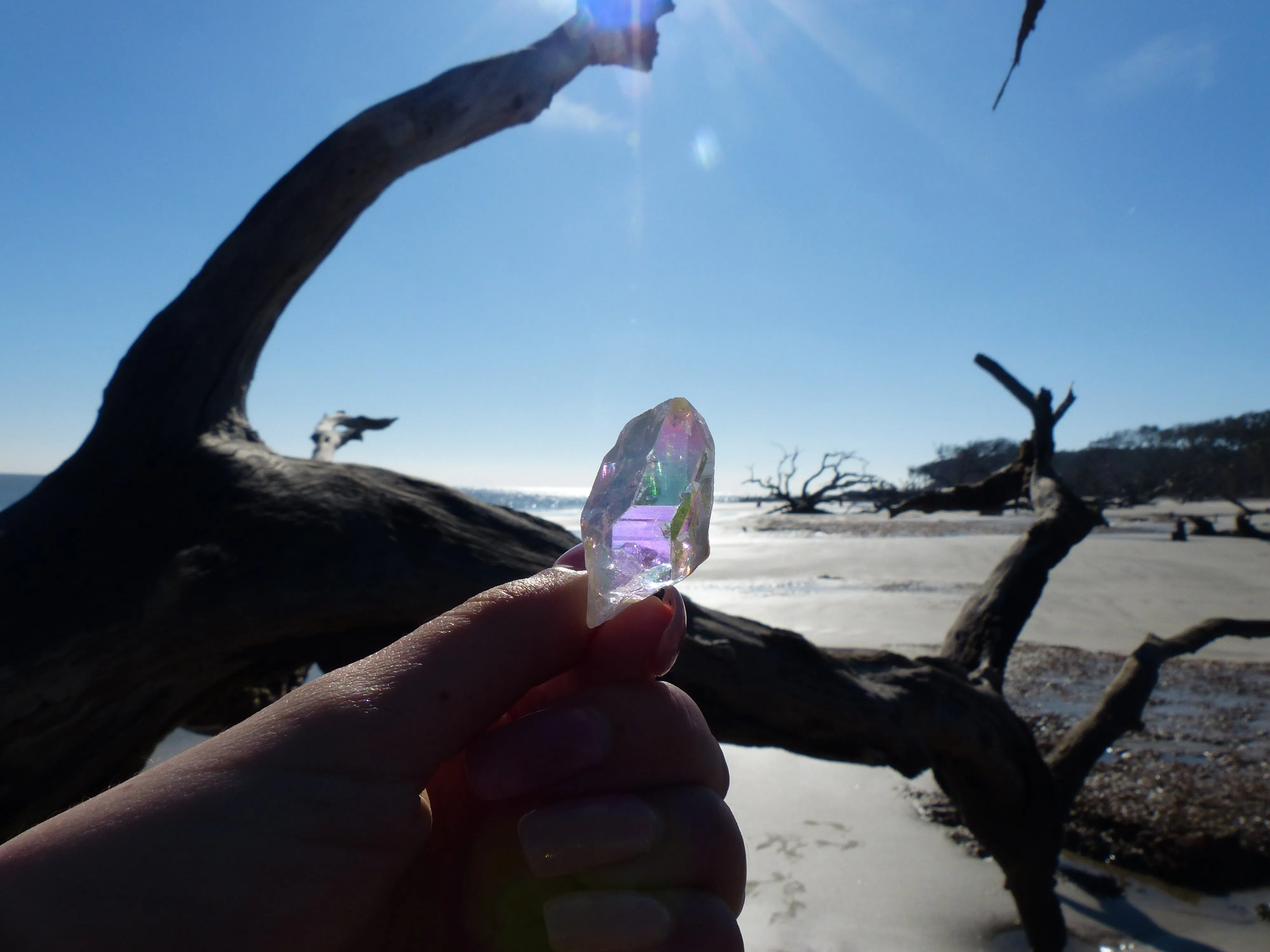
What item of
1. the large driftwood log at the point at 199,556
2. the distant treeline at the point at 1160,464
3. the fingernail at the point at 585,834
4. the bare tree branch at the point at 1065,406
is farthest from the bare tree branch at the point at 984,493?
the distant treeline at the point at 1160,464

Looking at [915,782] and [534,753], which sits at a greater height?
[534,753]

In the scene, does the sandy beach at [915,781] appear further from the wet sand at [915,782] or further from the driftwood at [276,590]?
the driftwood at [276,590]

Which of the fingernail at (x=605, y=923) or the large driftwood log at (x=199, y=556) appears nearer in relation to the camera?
the fingernail at (x=605, y=923)

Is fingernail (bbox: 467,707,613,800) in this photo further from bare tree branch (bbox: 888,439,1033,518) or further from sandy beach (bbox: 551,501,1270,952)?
bare tree branch (bbox: 888,439,1033,518)

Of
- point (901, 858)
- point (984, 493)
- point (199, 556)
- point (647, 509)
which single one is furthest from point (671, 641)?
point (984, 493)

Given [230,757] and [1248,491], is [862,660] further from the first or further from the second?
[1248,491]

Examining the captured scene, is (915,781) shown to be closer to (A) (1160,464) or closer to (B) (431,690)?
(B) (431,690)
